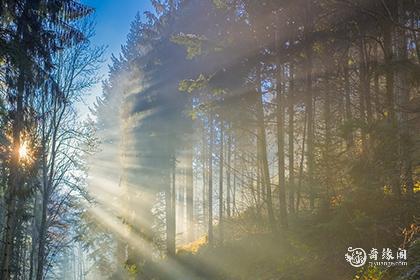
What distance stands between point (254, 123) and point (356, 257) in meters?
7.41

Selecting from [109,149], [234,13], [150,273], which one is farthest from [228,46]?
[109,149]

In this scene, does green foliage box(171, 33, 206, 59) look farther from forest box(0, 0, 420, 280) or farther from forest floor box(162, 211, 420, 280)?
forest floor box(162, 211, 420, 280)

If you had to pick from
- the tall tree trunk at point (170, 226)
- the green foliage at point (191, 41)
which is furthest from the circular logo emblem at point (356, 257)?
the tall tree trunk at point (170, 226)

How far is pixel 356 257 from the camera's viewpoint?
698cm

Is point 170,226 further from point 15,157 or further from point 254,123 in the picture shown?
point 15,157

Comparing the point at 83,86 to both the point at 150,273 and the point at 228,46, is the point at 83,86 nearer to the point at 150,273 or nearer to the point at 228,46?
the point at 228,46

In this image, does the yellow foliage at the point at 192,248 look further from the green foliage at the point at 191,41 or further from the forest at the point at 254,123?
the green foliage at the point at 191,41

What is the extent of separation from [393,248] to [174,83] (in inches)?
503

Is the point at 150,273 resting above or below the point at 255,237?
below

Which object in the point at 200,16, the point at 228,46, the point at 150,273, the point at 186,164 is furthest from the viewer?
the point at 186,164

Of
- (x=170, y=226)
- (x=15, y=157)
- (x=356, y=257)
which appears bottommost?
(x=170, y=226)

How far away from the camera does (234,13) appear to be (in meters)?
13.1

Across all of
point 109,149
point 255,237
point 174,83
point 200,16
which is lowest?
point 255,237

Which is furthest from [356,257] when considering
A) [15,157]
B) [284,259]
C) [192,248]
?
[192,248]
